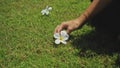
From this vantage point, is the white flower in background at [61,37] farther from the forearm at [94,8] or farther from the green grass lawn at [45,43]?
the forearm at [94,8]

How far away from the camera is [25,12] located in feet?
12.6

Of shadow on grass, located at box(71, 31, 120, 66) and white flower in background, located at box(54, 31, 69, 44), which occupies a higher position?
white flower in background, located at box(54, 31, 69, 44)

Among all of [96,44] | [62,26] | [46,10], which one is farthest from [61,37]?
[46,10]

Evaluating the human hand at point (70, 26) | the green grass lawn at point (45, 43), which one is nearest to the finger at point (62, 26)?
the human hand at point (70, 26)

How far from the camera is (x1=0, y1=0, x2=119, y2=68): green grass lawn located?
115 inches

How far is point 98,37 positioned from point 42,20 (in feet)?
2.59

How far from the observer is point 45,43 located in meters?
3.20

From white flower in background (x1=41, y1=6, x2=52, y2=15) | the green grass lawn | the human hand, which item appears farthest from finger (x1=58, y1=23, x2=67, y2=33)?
white flower in background (x1=41, y1=6, x2=52, y2=15)

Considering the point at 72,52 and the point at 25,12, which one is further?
the point at 25,12

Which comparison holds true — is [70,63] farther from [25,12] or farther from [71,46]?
[25,12]

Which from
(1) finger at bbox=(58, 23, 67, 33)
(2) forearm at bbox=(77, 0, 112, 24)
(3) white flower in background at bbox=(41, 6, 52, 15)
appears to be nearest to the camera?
(2) forearm at bbox=(77, 0, 112, 24)

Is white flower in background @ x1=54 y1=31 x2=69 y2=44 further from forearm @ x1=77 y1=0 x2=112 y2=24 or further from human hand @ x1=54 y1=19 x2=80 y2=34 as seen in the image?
forearm @ x1=77 y1=0 x2=112 y2=24

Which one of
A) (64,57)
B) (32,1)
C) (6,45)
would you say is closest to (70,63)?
(64,57)

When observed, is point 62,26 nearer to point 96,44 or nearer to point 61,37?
point 61,37
